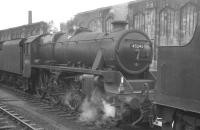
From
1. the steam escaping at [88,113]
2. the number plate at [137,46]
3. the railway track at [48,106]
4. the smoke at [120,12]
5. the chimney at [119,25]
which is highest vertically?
the smoke at [120,12]

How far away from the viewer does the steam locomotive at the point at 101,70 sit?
7695 mm

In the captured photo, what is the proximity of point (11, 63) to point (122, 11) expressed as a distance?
7.57 metres

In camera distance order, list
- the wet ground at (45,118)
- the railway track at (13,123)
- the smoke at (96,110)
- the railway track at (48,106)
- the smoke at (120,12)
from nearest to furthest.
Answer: the smoke at (96,110) → the railway track at (13,123) → the wet ground at (45,118) → the railway track at (48,106) → the smoke at (120,12)

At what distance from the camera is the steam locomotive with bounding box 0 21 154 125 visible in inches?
303

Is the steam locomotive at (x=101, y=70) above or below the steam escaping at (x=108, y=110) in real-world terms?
above

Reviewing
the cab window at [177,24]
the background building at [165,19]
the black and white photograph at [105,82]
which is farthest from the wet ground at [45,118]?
the cab window at [177,24]

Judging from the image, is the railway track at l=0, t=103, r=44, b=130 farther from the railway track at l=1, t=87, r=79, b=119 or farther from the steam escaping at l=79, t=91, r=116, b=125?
the steam escaping at l=79, t=91, r=116, b=125

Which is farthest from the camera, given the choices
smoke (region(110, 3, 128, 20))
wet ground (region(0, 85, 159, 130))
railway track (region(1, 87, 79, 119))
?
smoke (region(110, 3, 128, 20))

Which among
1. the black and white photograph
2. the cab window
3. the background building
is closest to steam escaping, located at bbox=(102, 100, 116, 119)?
the black and white photograph

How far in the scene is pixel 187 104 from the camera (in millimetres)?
4855

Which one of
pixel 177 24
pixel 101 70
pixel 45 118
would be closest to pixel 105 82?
pixel 101 70

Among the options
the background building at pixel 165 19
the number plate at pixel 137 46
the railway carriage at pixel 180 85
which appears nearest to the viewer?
the railway carriage at pixel 180 85

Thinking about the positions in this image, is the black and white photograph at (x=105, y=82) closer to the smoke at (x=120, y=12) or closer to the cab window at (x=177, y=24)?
the smoke at (x=120, y=12)

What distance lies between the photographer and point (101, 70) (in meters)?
8.30
